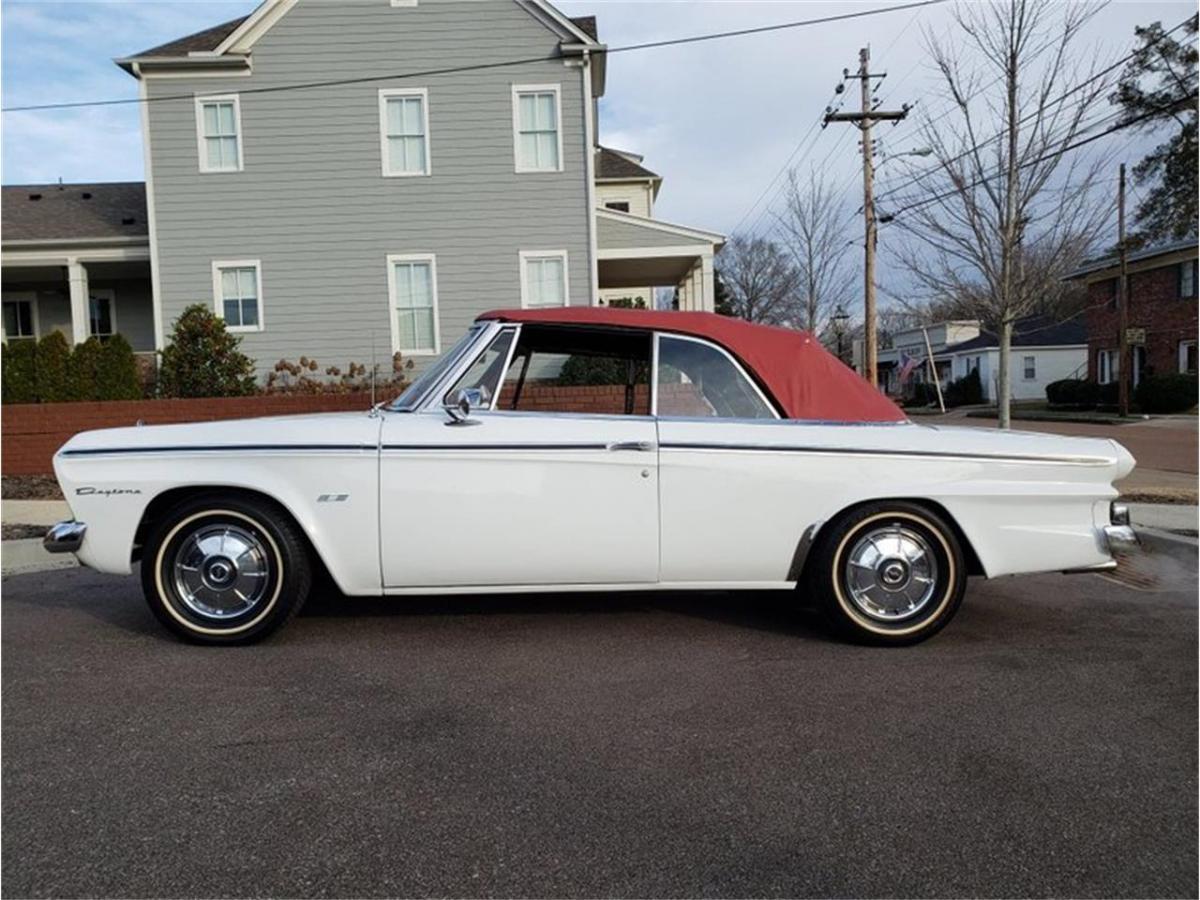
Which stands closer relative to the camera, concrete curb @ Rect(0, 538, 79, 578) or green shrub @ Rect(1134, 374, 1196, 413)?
concrete curb @ Rect(0, 538, 79, 578)

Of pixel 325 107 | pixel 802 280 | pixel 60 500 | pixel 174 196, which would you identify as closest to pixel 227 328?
pixel 174 196

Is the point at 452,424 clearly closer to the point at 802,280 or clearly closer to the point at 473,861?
the point at 473,861

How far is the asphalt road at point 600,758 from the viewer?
262 cm

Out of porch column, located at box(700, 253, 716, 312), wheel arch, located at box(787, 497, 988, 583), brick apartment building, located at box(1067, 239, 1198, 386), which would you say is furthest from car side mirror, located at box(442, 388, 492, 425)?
brick apartment building, located at box(1067, 239, 1198, 386)

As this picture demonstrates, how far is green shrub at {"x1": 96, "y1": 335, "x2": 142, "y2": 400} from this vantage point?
14102 mm

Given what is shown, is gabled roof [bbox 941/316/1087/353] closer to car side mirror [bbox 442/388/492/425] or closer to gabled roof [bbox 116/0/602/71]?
gabled roof [bbox 116/0/602/71]

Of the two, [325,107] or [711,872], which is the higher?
[325,107]

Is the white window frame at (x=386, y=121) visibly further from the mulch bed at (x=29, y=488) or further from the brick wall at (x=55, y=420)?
the mulch bed at (x=29, y=488)

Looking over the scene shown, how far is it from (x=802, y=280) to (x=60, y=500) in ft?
89.5

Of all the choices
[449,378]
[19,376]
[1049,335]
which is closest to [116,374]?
[19,376]

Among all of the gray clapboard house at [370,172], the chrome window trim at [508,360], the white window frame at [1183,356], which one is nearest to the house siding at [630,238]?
the gray clapboard house at [370,172]

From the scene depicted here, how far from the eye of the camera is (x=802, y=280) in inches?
1328

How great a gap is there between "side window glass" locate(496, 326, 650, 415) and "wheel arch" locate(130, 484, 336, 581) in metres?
1.17

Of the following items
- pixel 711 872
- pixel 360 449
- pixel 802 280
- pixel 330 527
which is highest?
pixel 802 280
